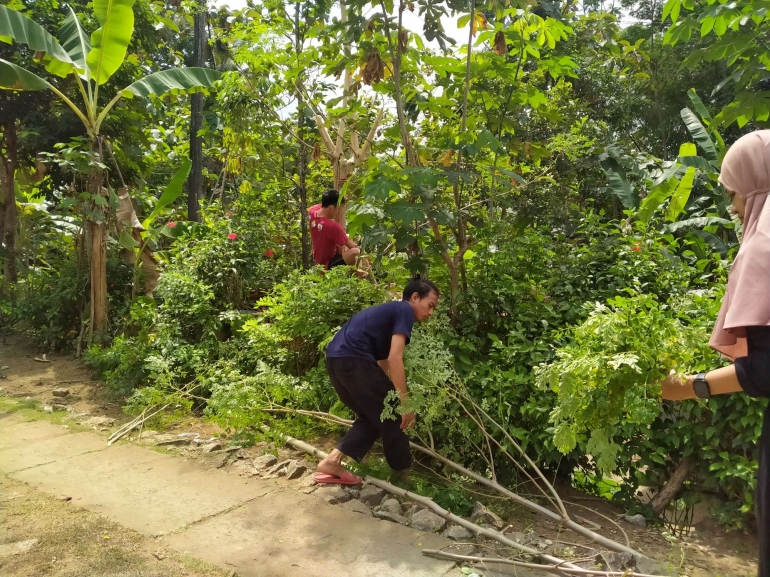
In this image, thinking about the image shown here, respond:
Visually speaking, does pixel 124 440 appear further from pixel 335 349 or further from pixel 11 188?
pixel 11 188

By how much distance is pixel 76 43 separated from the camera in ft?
21.1

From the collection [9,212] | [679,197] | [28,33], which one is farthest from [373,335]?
[9,212]

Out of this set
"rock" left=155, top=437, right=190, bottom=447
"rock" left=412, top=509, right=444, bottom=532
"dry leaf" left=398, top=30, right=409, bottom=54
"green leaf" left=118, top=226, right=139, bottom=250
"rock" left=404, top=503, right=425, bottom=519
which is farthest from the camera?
"green leaf" left=118, top=226, right=139, bottom=250

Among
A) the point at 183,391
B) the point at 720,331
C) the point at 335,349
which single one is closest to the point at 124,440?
the point at 183,391

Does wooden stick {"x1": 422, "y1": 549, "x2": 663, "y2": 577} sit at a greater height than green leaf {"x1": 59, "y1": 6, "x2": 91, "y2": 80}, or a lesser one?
lesser

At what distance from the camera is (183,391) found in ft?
16.1

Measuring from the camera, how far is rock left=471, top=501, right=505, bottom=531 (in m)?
3.11

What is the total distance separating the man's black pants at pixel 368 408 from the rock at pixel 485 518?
580 millimetres

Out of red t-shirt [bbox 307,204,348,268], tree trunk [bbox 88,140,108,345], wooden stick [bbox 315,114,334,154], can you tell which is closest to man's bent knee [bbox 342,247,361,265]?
red t-shirt [bbox 307,204,348,268]

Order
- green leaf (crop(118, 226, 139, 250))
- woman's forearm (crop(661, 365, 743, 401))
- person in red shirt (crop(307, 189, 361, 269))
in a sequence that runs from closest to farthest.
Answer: woman's forearm (crop(661, 365, 743, 401)) → person in red shirt (crop(307, 189, 361, 269)) → green leaf (crop(118, 226, 139, 250))

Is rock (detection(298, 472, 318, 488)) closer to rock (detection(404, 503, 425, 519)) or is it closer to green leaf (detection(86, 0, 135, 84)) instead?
rock (detection(404, 503, 425, 519))

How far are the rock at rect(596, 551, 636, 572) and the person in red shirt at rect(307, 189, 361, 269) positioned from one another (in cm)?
354

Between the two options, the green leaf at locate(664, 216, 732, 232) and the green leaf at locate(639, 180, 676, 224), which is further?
the green leaf at locate(664, 216, 732, 232)

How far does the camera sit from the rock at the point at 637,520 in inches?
129
